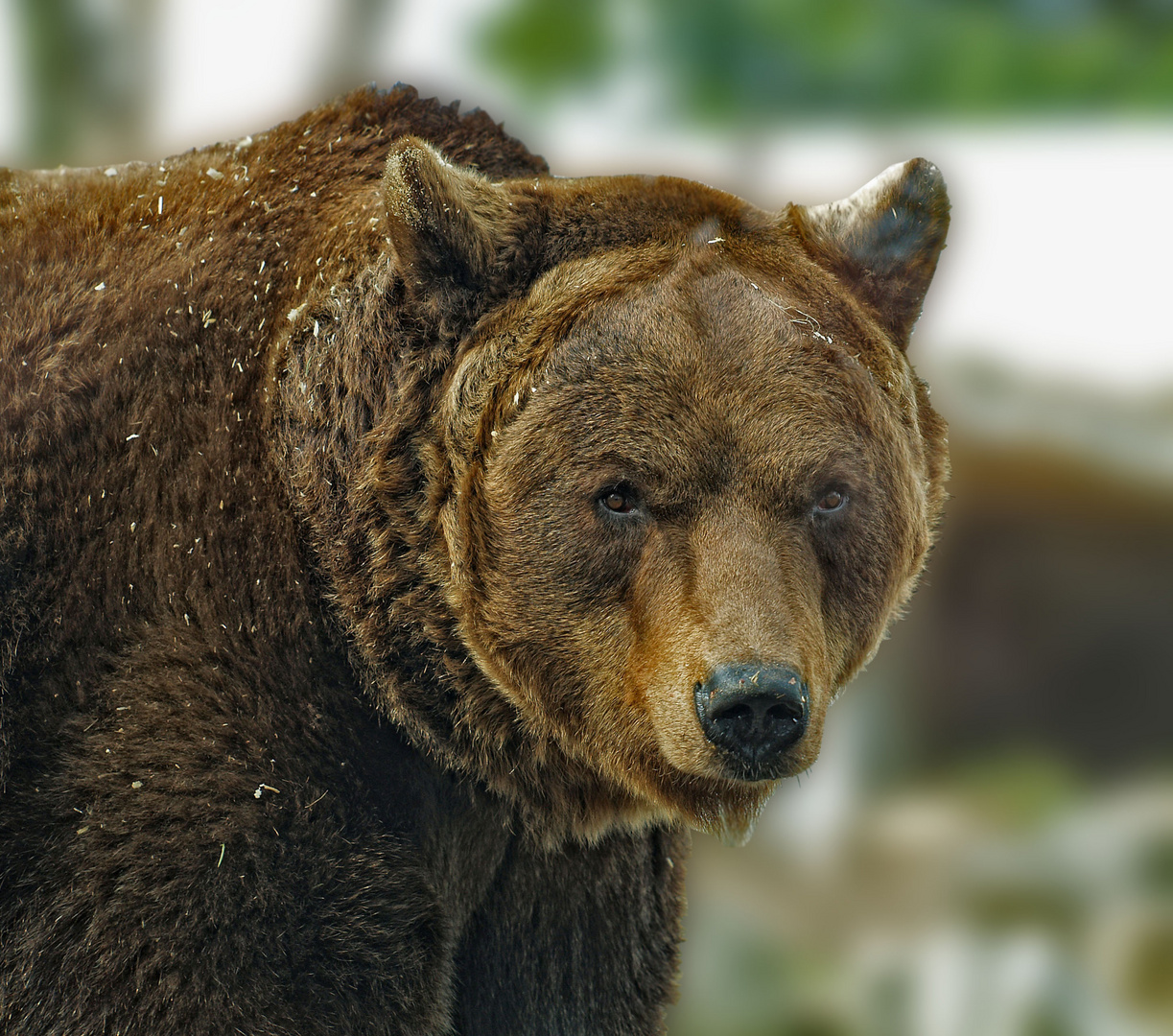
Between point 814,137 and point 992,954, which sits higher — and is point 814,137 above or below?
above

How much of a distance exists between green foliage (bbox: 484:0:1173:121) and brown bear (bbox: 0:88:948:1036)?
5.73m

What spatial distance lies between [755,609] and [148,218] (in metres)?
2.18

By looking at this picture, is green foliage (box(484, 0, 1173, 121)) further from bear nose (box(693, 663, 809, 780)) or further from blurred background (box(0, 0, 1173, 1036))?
bear nose (box(693, 663, 809, 780))

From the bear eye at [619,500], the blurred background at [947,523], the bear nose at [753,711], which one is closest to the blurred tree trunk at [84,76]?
the blurred background at [947,523]

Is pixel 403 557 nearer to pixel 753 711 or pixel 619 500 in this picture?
pixel 619 500

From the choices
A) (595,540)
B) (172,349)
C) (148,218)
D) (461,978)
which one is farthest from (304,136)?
(461,978)

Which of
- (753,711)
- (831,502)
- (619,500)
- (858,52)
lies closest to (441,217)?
(619,500)

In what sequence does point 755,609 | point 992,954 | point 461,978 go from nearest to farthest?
point 755,609
point 461,978
point 992,954

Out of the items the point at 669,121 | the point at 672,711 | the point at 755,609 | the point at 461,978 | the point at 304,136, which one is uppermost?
the point at 669,121

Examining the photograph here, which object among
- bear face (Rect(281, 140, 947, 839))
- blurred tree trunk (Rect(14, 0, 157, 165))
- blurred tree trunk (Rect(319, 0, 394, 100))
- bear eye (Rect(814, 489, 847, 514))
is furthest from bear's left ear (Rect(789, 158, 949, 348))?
blurred tree trunk (Rect(14, 0, 157, 165))

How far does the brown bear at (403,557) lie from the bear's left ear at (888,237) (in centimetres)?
2

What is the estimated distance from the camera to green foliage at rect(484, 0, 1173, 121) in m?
8.85

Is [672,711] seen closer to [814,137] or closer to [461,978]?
[461,978]

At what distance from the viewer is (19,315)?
3488mm
